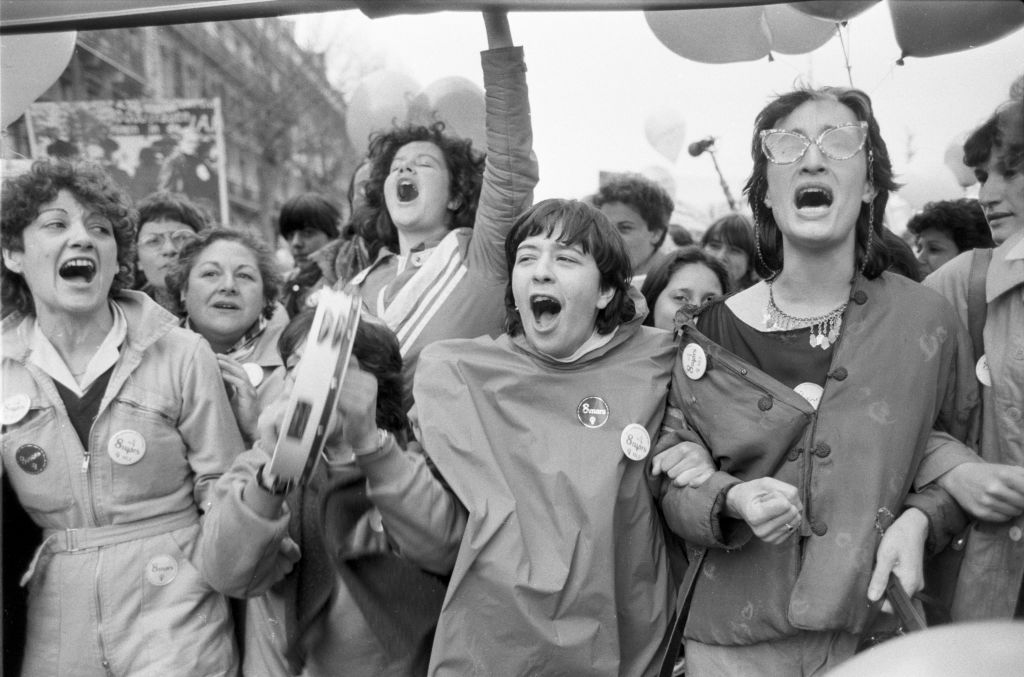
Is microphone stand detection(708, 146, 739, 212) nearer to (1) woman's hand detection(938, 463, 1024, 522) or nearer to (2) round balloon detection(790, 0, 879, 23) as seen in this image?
(2) round balloon detection(790, 0, 879, 23)

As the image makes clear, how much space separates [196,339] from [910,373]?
1.86m

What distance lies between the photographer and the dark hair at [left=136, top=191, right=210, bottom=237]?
164 inches

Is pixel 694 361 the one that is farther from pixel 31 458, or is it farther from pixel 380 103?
pixel 380 103

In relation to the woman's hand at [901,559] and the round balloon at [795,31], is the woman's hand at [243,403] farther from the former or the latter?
the round balloon at [795,31]

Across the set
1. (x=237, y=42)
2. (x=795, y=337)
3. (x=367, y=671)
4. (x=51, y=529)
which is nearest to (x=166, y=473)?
(x=51, y=529)

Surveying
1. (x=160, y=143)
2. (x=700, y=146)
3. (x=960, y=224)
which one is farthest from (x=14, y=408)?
(x=960, y=224)

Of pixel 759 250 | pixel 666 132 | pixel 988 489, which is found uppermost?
→ pixel 666 132

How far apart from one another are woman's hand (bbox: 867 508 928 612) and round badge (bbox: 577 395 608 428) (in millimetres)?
694

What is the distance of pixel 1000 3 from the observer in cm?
252

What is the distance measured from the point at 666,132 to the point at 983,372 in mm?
3584

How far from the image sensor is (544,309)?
98.9 inches

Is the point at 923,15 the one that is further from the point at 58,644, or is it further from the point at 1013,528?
the point at 58,644

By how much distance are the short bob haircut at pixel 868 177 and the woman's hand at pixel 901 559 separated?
2.06 ft

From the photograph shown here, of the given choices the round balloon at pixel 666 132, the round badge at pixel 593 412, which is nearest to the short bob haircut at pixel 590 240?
the round badge at pixel 593 412
